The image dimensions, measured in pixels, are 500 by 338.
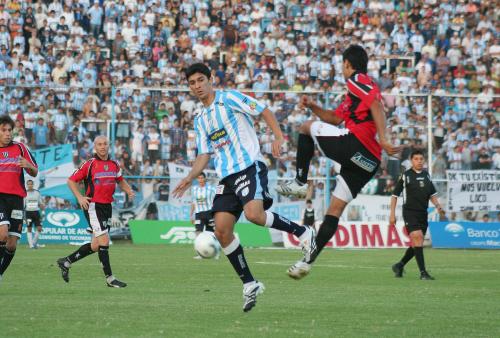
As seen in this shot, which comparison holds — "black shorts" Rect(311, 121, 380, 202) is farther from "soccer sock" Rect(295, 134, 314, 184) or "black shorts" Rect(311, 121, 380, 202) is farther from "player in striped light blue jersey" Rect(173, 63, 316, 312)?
"player in striped light blue jersey" Rect(173, 63, 316, 312)

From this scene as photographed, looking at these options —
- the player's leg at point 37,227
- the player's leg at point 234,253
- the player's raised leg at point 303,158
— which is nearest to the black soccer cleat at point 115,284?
the player's leg at point 234,253

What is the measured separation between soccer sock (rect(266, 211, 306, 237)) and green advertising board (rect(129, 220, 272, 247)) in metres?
19.5

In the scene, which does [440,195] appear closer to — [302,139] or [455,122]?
[455,122]

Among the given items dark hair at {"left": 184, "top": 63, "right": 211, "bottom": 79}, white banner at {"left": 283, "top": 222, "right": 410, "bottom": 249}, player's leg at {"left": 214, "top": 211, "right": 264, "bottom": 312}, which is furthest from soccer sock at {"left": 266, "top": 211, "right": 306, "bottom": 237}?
white banner at {"left": 283, "top": 222, "right": 410, "bottom": 249}

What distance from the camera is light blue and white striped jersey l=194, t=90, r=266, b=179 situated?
10.9m

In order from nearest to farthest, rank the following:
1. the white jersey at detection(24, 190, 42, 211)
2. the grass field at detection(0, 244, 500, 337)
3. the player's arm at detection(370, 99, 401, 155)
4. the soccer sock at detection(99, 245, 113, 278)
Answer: the grass field at detection(0, 244, 500, 337)
the player's arm at detection(370, 99, 401, 155)
the soccer sock at detection(99, 245, 113, 278)
the white jersey at detection(24, 190, 42, 211)

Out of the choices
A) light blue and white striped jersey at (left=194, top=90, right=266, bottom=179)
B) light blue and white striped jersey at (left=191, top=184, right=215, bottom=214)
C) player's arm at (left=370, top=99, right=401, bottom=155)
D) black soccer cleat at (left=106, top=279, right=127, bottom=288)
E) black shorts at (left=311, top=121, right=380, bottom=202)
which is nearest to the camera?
player's arm at (left=370, top=99, right=401, bottom=155)

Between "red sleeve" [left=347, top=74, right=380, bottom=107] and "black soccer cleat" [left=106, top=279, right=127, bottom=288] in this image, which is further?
"black soccer cleat" [left=106, top=279, right=127, bottom=288]

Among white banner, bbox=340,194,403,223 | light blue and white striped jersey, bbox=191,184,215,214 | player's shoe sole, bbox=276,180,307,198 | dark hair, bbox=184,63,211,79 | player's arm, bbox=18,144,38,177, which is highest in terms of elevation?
Answer: dark hair, bbox=184,63,211,79

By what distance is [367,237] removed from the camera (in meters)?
30.4

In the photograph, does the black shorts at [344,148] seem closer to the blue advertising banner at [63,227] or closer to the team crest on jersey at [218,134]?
the team crest on jersey at [218,134]

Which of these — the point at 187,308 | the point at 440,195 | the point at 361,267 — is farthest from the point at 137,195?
the point at 187,308

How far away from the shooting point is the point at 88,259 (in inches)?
910

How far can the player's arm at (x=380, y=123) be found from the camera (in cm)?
983
